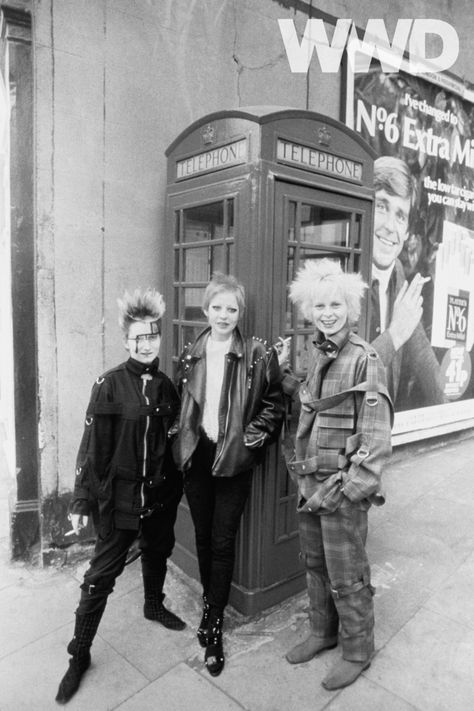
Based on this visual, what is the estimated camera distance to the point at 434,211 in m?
5.84

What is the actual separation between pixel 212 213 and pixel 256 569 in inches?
82.1

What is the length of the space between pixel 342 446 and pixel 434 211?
4188mm

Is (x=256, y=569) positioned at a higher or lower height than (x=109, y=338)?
lower

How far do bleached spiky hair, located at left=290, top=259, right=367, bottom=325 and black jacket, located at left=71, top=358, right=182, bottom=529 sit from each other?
827 mm

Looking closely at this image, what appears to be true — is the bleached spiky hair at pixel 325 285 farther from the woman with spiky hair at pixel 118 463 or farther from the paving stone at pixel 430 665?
the paving stone at pixel 430 665

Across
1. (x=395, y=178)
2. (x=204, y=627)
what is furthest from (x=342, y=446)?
(x=395, y=178)

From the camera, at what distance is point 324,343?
100 inches

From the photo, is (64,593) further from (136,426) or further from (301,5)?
(301,5)

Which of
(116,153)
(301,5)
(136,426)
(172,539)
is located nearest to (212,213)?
(116,153)

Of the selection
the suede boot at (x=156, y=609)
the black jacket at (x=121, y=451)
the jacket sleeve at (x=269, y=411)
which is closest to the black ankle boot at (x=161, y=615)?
the suede boot at (x=156, y=609)

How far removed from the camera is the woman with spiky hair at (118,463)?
2566mm

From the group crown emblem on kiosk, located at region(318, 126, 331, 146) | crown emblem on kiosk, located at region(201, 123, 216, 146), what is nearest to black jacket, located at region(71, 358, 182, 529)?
crown emblem on kiosk, located at region(201, 123, 216, 146)

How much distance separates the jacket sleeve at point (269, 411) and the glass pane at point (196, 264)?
783mm

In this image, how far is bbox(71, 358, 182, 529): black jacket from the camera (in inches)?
101
